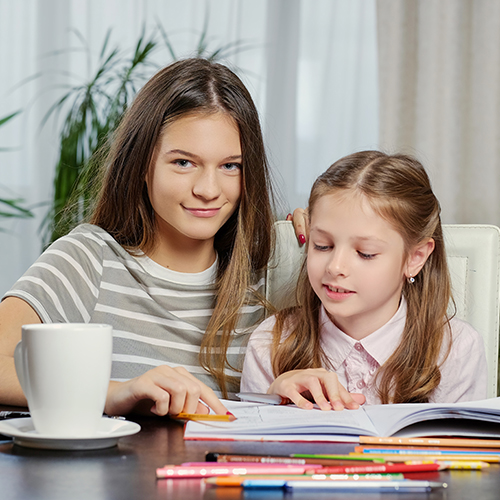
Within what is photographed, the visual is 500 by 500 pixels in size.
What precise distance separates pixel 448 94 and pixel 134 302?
6.30 feet

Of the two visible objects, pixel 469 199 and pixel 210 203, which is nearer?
pixel 210 203

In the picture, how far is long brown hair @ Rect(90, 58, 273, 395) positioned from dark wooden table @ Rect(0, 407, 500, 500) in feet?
2.08

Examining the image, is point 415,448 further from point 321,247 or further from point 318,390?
point 321,247

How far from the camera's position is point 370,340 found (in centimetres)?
122

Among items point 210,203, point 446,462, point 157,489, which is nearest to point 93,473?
point 157,489

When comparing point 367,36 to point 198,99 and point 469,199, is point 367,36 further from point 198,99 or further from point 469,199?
point 198,99

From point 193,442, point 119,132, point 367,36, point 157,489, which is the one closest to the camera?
point 157,489

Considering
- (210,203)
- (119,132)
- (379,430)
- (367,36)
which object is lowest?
(379,430)

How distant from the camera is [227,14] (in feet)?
10.1

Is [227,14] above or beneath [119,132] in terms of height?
above

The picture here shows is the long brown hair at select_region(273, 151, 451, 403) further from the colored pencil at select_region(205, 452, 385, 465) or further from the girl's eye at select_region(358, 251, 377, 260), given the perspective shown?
the colored pencil at select_region(205, 452, 385, 465)

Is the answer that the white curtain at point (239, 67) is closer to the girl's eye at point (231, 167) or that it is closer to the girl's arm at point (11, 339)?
the girl's eye at point (231, 167)

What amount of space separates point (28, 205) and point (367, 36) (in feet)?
5.72

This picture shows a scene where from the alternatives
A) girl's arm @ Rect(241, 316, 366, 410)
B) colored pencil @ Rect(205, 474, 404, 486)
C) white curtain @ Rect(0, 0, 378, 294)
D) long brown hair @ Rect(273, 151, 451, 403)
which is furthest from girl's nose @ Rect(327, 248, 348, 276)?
white curtain @ Rect(0, 0, 378, 294)
